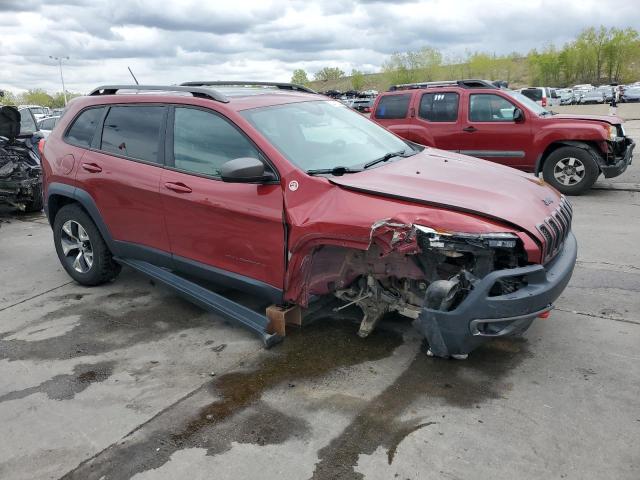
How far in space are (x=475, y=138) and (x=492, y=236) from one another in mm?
7061

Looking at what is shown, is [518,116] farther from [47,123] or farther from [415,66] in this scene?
[415,66]

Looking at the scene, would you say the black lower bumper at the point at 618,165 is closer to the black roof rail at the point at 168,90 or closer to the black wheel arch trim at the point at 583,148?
the black wheel arch trim at the point at 583,148

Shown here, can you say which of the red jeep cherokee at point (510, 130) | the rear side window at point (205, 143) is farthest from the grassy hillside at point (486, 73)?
the rear side window at point (205, 143)

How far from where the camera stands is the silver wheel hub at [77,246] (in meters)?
5.32

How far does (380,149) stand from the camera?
445cm

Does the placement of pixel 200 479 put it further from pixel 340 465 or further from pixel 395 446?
pixel 395 446

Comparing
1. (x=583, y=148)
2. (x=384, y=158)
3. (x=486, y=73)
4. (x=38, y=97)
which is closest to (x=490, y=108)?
(x=583, y=148)

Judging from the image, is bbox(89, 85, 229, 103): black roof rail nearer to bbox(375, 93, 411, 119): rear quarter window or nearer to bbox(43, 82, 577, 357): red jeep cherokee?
bbox(43, 82, 577, 357): red jeep cherokee

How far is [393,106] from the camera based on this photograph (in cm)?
1059

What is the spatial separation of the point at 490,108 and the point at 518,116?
1.67 ft

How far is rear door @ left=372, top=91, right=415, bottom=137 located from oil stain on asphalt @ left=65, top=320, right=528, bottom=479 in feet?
22.7

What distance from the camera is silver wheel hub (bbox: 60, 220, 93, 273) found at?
17.5 feet

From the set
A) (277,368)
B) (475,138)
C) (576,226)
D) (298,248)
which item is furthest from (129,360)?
(475,138)

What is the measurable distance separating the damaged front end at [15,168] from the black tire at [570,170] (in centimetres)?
811
